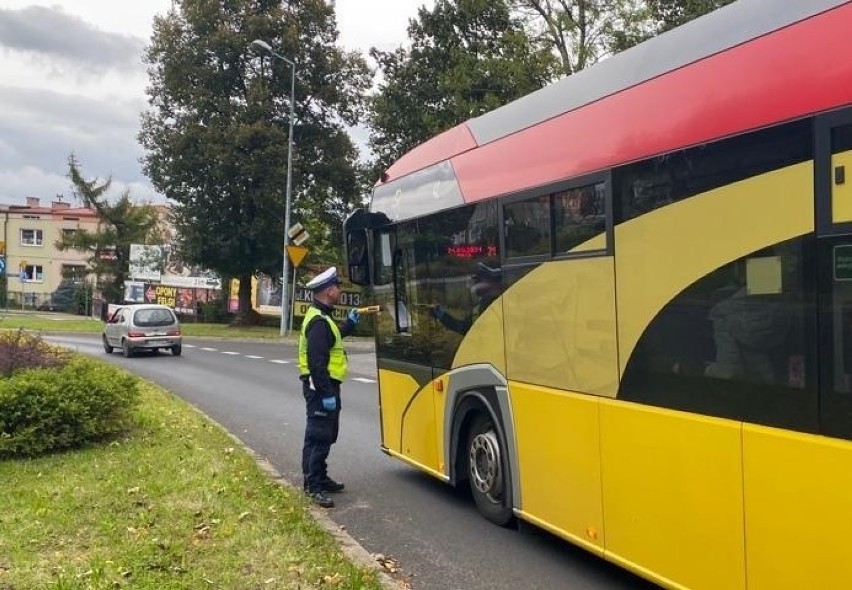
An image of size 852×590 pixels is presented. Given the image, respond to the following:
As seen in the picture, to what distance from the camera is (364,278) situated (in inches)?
317

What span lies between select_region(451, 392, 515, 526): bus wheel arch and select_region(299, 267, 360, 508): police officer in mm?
1151

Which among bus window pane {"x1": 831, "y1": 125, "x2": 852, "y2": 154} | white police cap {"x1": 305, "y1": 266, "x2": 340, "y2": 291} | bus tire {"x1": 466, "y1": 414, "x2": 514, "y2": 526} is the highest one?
bus window pane {"x1": 831, "y1": 125, "x2": 852, "y2": 154}

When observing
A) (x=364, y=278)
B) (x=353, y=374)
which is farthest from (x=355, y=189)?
(x=364, y=278)

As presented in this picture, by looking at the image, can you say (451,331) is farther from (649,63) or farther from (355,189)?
(355,189)

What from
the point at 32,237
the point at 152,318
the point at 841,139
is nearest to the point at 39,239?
the point at 32,237

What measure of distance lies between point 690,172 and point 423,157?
3.57 meters

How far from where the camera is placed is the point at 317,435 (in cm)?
689

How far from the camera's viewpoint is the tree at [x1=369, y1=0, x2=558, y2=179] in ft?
97.1

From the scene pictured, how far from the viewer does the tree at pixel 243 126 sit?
34.7m

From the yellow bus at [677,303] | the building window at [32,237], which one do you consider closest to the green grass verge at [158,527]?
the yellow bus at [677,303]

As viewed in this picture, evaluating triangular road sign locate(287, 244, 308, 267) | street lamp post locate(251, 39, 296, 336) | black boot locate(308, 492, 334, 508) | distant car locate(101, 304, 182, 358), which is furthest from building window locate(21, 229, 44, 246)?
black boot locate(308, 492, 334, 508)

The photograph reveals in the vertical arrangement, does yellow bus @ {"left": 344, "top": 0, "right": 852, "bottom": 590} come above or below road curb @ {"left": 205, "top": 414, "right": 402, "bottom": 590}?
above

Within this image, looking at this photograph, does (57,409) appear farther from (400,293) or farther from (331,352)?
(400,293)

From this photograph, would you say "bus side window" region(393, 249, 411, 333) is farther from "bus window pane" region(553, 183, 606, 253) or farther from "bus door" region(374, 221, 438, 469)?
"bus window pane" region(553, 183, 606, 253)
